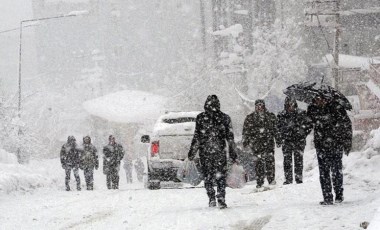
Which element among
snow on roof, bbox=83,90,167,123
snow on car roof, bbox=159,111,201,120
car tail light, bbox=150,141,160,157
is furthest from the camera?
snow on roof, bbox=83,90,167,123

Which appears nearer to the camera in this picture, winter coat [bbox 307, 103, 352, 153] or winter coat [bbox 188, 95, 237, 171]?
winter coat [bbox 307, 103, 352, 153]

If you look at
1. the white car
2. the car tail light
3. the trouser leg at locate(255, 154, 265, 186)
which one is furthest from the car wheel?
the trouser leg at locate(255, 154, 265, 186)

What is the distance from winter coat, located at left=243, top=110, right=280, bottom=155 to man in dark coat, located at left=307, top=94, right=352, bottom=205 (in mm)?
3375

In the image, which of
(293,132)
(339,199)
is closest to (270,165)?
(293,132)

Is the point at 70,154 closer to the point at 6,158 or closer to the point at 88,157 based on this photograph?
the point at 88,157

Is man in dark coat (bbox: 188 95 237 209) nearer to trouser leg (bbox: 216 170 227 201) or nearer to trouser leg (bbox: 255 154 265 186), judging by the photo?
trouser leg (bbox: 216 170 227 201)

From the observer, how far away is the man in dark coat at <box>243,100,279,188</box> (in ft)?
39.3

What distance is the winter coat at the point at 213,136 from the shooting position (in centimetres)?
918

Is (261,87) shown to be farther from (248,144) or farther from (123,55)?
(123,55)

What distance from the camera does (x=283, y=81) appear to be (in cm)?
4269

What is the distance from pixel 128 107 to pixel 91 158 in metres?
38.3

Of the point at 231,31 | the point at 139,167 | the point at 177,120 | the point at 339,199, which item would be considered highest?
the point at 231,31

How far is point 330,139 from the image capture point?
8.47 m

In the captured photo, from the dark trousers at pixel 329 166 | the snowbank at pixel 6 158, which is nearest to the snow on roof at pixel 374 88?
the snowbank at pixel 6 158
